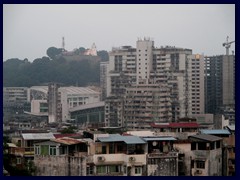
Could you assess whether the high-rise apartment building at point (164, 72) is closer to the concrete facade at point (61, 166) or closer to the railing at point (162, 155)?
the railing at point (162, 155)

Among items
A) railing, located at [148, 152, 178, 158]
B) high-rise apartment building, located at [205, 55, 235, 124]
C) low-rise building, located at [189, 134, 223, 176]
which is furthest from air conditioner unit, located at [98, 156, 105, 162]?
high-rise apartment building, located at [205, 55, 235, 124]

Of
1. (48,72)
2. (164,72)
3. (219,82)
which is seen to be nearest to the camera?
(164,72)

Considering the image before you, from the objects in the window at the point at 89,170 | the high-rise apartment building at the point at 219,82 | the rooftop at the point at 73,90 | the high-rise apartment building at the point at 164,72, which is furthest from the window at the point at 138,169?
the rooftop at the point at 73,90

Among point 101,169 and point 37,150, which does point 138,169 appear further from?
point 37,150

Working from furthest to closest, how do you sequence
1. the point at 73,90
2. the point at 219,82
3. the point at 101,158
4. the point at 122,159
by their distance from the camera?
the point at 73,90, the point at 219,82, the point at 122,159, the point at 101,158

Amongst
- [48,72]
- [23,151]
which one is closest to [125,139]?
[23,151]

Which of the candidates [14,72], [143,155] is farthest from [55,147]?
[14,72]
